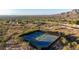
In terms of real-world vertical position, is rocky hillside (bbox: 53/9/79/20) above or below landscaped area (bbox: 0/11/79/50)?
above

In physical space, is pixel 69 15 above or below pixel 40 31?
above

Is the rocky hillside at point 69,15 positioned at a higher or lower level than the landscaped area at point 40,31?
higher

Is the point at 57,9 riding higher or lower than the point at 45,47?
higher

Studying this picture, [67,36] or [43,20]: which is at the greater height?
[43,20]
